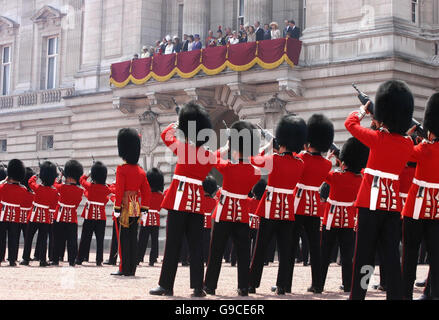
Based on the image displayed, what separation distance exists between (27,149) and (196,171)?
2017 cm

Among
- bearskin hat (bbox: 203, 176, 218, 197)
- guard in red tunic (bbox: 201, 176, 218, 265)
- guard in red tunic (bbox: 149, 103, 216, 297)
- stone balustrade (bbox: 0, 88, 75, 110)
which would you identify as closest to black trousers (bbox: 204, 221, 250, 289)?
guard in red tunic (bbox: 149, 103, 216, 297)

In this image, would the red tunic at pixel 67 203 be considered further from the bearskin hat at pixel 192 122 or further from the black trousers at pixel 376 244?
the black trousers at pixel 376 244

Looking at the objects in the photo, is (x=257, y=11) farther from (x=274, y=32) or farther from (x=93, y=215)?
(x=93, y=215)

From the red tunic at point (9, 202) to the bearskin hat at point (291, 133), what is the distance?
5.43 m

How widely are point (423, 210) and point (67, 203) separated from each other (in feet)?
23.1

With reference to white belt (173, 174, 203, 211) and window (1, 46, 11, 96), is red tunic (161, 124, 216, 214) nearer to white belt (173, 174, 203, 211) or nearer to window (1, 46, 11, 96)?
white belt (173, 174, 203, 211)

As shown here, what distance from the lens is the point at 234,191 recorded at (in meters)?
8.13

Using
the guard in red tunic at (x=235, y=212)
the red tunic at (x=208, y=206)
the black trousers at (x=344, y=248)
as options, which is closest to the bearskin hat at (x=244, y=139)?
the guard in red tunic at (x=235, y=212)

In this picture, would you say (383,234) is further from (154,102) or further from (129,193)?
(154,102)

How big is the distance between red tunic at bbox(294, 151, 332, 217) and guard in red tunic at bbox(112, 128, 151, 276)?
237cm

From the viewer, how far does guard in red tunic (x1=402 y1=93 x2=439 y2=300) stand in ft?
22.1

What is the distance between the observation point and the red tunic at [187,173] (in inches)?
308
